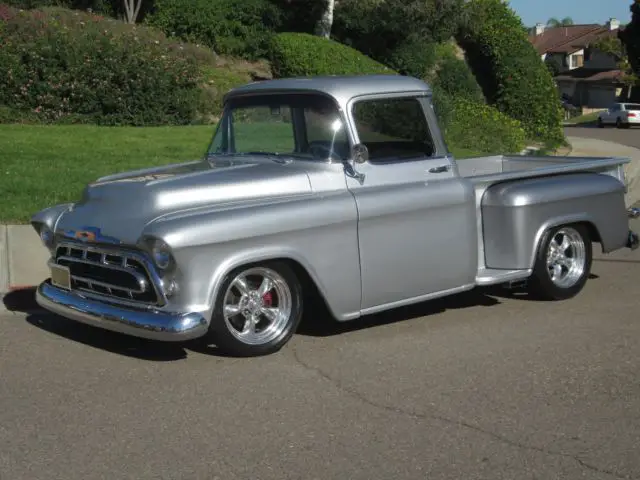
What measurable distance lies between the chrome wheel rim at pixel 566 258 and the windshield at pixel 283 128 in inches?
86.3

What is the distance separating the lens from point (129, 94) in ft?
61.1

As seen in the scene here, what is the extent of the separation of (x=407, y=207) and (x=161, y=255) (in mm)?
1840

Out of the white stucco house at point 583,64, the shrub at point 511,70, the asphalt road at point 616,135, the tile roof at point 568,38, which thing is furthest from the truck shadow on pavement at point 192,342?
the tile roof at point 568,38

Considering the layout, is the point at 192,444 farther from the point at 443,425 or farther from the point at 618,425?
the point at 618,425

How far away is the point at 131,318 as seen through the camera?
5.70 meters

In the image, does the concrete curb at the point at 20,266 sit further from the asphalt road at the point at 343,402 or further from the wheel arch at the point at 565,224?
the wheel arch at the point at 565,224

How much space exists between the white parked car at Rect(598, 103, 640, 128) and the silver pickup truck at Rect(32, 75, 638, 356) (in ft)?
142

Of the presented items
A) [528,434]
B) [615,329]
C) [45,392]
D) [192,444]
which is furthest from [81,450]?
[615,329]

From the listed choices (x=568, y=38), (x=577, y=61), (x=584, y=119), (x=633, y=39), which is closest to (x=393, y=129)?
(x=584, y=119)

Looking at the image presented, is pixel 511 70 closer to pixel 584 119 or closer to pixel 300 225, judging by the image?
pixel 300 225

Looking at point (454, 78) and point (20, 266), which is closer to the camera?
point (20, 266)

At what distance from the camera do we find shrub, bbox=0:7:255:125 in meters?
18.2

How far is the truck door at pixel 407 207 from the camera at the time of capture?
638cm

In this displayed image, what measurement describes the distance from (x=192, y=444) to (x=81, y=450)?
0.53 meters
